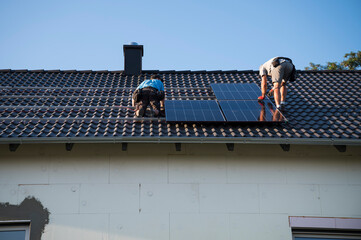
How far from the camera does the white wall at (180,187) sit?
781 centimetres

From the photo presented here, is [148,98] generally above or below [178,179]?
above

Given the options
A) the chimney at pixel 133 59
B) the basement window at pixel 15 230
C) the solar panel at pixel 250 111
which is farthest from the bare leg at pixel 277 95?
the basement window at pixel 15 230

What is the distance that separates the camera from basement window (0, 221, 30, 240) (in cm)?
780

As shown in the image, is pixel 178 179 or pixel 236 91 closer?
pixel 178 179

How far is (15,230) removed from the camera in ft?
25.7

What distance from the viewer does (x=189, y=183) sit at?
8.13 meters

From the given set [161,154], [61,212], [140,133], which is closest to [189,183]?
[161,154]

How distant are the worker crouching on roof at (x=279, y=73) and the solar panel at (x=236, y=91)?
0.35 m

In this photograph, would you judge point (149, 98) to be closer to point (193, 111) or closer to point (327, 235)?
point (193, 111)

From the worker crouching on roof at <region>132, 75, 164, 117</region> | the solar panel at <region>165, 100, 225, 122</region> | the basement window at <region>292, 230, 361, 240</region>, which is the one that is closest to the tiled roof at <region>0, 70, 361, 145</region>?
the solar panel at <region>165, 100, 225, 122</region>

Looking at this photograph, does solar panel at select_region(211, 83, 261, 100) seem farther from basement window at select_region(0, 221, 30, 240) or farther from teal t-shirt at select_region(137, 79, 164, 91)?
basement window at select_region(0, 221, 30, 240)

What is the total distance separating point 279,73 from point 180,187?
4029 mm

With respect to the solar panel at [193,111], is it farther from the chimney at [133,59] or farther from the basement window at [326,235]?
the chimney at [133,59]

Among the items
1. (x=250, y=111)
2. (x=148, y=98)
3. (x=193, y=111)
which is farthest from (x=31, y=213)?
(x=250, y=111)
